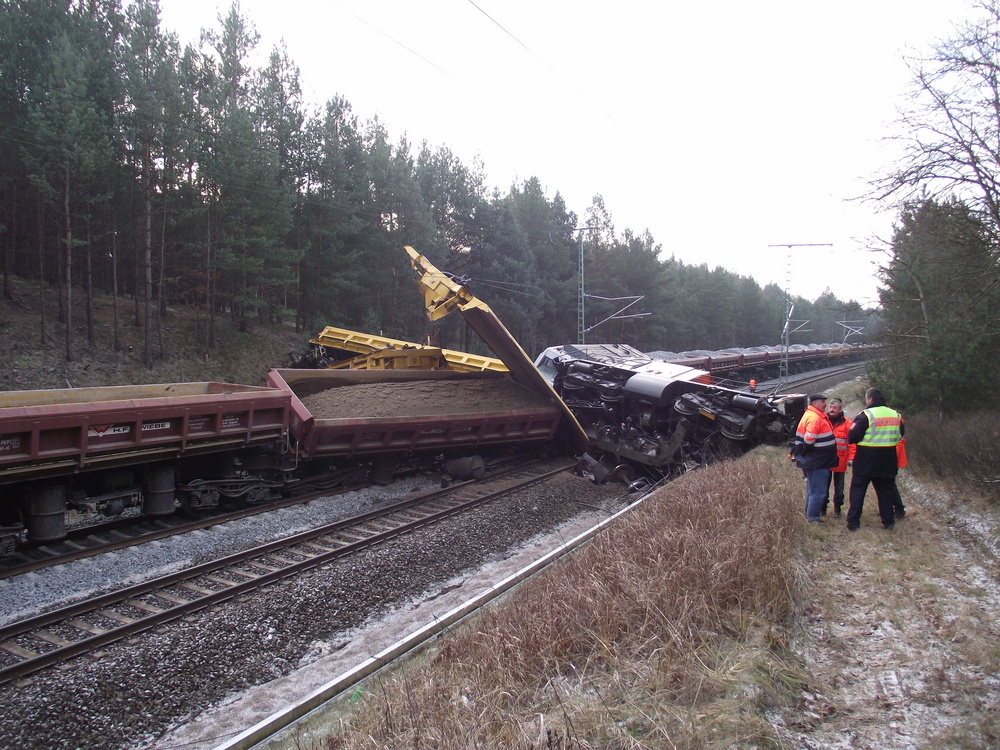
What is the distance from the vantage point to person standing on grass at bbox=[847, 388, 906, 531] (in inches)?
215

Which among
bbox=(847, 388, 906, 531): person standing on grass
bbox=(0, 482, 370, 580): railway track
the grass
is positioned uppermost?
bbox=(847, 388, 906, 531): person standing on grass

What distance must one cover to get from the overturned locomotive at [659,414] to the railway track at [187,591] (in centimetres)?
323

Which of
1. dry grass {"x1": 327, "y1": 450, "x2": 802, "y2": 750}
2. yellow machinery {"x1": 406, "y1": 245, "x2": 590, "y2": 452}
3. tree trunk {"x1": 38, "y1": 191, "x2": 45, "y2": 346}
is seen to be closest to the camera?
dry grass {"x1": 327, "y1": 450, "x2": 802, "y2": 750}

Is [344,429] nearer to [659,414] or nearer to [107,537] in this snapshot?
[107,537]

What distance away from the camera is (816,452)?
19.3ft

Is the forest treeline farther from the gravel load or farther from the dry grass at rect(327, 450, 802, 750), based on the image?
the dry grass at rect(327, 450, 802, 750)

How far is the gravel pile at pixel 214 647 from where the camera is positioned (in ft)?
11.9

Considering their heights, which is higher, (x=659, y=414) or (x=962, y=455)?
(x=659, y=414)

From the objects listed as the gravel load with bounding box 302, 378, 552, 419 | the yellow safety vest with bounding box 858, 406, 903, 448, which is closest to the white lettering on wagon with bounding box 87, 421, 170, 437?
the gravel load with bounding box 302, 378, 552, 419

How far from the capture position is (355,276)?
2452 cm

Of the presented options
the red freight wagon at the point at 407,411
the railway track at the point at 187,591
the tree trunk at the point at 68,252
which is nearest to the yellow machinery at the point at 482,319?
the red freight wagon at the point at 407,411

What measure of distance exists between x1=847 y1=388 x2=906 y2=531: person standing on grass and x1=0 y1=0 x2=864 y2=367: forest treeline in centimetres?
818

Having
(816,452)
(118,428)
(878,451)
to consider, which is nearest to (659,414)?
(816,452)

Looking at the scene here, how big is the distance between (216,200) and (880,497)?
21572 millimetres
